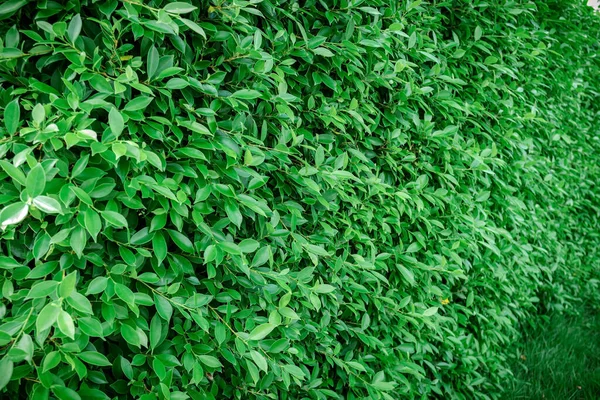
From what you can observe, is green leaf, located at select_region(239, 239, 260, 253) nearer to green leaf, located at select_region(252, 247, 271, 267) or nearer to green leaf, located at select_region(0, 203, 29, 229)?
green leaf, located at select_region(252, 247, 271, 267)

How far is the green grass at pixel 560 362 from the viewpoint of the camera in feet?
11.1

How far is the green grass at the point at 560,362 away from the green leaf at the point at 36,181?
10.2 feet

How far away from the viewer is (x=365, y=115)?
7.09ft

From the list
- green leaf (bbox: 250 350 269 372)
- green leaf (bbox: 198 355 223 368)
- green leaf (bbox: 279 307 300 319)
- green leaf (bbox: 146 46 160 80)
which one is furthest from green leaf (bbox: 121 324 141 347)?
green leaf (bbox: 146 46 160 80)

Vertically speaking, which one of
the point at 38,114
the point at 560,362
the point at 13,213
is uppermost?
the point at 38,114

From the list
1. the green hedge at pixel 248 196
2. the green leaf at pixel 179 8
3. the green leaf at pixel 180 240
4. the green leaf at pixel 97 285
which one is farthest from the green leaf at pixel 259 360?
the green leaf at pixel 179 8

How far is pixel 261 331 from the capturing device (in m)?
1.56

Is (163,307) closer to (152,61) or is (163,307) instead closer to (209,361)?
(209,361)

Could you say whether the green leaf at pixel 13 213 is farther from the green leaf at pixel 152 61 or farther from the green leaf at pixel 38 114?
the green leaf at pixel 152 61

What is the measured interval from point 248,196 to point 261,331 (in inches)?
16.3

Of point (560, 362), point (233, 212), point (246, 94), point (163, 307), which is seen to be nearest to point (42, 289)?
point (163, 307)

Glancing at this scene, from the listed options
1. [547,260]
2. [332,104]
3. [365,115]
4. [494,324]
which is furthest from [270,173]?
[547,260]

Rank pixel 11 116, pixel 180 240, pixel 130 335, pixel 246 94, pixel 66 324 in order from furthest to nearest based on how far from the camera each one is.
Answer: pixel 246 94 → pixel 180 240 → pixel 130 335 → pixel 11 116 → pixel 66 324

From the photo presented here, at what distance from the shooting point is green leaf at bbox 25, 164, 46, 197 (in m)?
1.13
